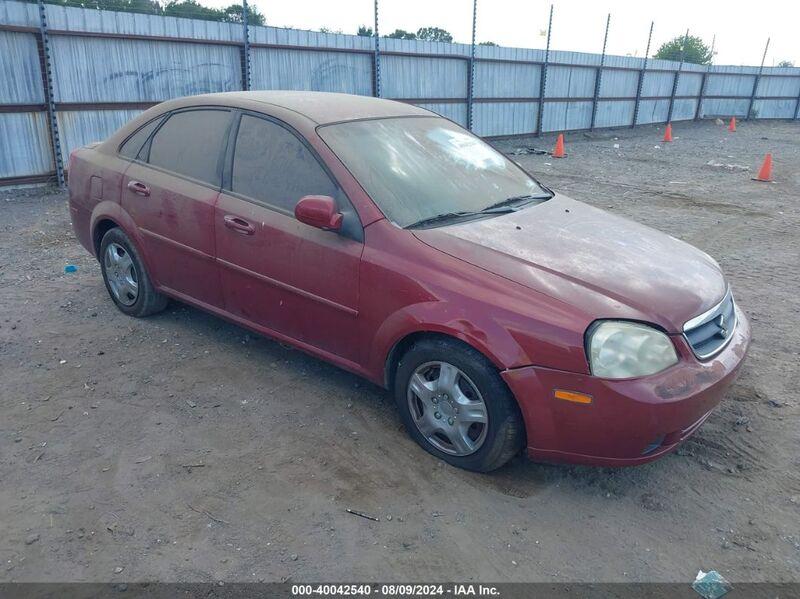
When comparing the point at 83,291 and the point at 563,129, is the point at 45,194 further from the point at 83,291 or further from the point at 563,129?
the point at 563,129

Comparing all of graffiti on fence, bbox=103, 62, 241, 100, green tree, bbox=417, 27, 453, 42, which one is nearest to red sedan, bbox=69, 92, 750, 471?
graffiti on fence, bbox=103, 62, 241, 100

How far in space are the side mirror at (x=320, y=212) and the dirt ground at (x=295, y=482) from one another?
1.14 meters

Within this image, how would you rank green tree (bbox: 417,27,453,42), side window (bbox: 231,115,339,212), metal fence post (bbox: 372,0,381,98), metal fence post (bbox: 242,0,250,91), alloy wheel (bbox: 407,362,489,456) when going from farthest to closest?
green tree (bbox: 417,27,453,42)
metal fence post (bbox: 372,0,381,98)
metal fence post (bbox: 242,0,250,91)
side window (bbox: 231,115,339,212)
alloy wheel (bbox: 407,362,489,456)

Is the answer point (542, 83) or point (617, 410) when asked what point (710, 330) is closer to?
point (617, 410)

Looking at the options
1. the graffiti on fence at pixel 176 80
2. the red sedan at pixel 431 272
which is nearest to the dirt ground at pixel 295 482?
the red sedan at pixel 431 272

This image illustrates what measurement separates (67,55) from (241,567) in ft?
32.4

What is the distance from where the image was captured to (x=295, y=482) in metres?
3.12

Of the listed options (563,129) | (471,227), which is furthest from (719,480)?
(563,129)

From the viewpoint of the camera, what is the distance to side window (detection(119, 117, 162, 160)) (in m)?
4.59

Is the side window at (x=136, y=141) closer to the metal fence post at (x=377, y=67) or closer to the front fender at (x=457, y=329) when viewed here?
the front fender at (x=457, y=329)

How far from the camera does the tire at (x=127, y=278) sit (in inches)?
184

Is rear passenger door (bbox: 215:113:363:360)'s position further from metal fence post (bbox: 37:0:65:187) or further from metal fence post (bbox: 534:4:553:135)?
metal fence post (bbox: 534:4:553:135)

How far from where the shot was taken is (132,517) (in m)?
2.85

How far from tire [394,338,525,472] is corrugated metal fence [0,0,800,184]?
8.90 m
